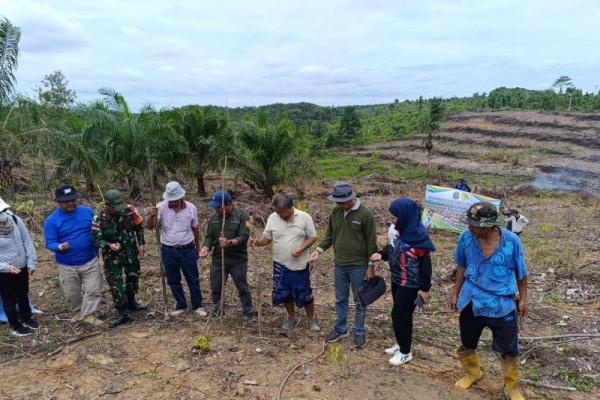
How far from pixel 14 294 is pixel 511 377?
467 cm

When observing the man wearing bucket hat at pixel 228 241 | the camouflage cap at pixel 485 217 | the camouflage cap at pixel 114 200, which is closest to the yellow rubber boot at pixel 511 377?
the camouflage cap at pixel 485 217

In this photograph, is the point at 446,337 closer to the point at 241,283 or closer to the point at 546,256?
the point at 241,283

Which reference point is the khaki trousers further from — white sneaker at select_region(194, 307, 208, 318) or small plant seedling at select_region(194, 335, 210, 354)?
small plant seedling at select_region(194, 335, 210, 354)

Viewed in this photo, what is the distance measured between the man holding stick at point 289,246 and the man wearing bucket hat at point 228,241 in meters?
0.23

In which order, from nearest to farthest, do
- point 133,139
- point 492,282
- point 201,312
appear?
point 492,282 → point 201,312 → point 133,139

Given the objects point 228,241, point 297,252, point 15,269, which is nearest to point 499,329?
point 297,252

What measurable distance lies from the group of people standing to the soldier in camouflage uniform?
0.01 metres

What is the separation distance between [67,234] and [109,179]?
859cm

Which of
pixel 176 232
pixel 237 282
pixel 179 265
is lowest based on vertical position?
pixel 237 282

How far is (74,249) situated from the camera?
4.76 meters

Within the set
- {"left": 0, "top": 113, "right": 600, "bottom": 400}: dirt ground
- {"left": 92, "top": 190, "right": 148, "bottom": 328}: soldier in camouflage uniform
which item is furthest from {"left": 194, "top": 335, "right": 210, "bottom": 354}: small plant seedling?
{"left": 92, "top": 190, "right": 148, "bottom": 328}: soldier in camouflage uniform

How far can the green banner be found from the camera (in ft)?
33.7

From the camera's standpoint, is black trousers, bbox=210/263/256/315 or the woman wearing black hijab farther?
black trousers, bbox=210/263/256/315

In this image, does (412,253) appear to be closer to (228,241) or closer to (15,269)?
(228,241)
